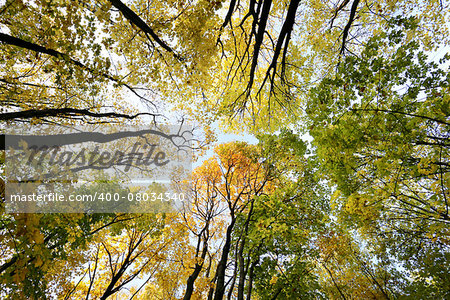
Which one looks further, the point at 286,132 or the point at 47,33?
the point at 286,132

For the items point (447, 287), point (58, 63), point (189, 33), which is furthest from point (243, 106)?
point (447, 287)

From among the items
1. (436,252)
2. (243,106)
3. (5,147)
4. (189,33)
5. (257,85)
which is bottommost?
(436,252)

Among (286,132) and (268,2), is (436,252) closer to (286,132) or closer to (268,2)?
(286,132)

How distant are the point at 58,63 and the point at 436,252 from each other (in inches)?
459

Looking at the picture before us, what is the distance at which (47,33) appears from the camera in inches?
136

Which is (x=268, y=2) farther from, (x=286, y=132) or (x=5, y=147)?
(x=286, y=132)

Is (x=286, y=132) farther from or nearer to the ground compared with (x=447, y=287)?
farther from the ground

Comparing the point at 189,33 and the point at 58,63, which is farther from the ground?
the point at 189,33

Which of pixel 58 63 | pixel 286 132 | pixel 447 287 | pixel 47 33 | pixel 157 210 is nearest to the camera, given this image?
pixel 47 33

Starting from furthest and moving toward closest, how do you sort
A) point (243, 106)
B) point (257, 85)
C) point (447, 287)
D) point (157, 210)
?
point (257, 85)
point (157, 210)
point (447, 287)
point (243, 106)

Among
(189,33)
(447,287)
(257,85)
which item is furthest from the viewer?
(257,85)

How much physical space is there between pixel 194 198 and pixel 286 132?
17.8 feet

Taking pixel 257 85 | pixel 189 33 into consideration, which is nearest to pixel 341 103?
pixel 189 33

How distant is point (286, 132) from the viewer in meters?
8.35
